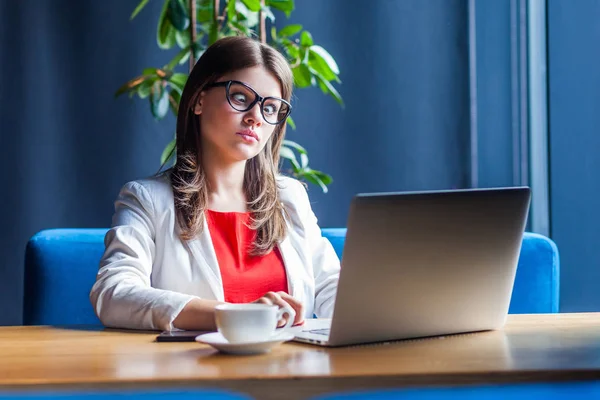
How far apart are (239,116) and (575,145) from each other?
1.46 metres

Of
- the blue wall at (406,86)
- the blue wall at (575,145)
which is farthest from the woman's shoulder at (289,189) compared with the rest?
the blue wall at (406,86)

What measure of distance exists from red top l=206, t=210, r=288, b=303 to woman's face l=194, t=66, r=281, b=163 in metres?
0.16

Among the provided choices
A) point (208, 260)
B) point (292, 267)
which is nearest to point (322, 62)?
point (292, 267)

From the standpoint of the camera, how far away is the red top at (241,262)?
1.83 meters

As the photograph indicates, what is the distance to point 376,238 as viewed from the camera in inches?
44.2

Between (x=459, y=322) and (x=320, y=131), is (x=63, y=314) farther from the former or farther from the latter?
(x=320, y=131)

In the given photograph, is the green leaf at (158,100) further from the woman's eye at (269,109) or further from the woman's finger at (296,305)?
the woman's finger at (296,305)

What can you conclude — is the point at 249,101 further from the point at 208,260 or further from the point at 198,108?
the point at 208,260

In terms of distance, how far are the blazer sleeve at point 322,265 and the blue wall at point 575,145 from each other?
1.11 m

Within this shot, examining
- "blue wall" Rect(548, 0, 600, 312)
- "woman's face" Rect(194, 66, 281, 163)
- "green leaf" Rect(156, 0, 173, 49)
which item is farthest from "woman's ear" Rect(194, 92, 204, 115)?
"blue wall" Rect(548, 0, 600, 312)

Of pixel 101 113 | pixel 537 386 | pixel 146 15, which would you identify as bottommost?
pixel 537 386

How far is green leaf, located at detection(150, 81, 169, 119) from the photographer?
2879mm

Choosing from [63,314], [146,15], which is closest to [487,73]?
[146,15]

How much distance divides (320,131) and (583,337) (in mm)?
2357
